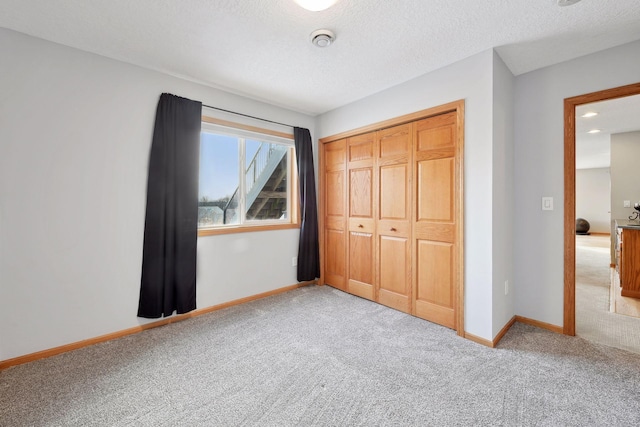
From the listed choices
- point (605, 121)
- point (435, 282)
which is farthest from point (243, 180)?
Result: point (605, 121)

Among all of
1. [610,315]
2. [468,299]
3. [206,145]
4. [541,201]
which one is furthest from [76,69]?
[610,315]

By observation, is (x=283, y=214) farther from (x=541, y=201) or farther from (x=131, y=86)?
(x=541, y=201)

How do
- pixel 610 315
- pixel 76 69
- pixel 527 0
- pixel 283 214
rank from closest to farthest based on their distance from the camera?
1. pixel 527 0
2. pixel 76 69
3. pixel 610 315
4. pixel 283 214

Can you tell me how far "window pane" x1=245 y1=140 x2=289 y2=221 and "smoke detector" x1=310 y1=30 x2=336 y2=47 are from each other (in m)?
1.63

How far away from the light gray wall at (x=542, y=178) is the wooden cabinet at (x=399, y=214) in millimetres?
749

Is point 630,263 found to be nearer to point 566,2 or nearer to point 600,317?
point 600,317

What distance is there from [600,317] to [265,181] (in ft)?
13.0

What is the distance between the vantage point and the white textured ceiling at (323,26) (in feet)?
5.90

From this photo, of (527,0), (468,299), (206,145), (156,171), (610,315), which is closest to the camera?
(527,0)

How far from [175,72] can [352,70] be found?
67.5 inches

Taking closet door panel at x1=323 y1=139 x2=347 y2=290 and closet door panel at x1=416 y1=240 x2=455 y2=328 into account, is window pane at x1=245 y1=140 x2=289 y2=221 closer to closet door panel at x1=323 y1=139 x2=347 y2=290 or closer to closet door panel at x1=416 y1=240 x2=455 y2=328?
closet door panel at x1=323 y1=139 x2=347 y2=290

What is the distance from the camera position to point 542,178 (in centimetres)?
261

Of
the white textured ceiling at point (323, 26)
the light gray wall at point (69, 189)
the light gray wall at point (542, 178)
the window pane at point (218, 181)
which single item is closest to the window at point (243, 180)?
the window pane at point (218, 181)

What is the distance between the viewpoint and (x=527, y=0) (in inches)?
68.2
